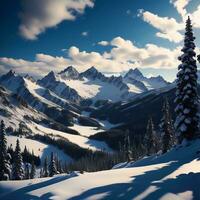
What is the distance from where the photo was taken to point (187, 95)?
39.5 m

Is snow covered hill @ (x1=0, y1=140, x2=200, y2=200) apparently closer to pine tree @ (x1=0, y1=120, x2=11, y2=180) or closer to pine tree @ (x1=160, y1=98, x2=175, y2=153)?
pine tree @ (x1=0, y1=120, x2=11, y2=180)

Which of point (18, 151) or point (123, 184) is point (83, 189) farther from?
point (18, 151)

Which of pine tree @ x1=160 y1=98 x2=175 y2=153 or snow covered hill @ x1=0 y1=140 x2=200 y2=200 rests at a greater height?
pine tree @ x1=160 y1=98 x2=175 y2=153

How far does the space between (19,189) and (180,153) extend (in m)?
19.6

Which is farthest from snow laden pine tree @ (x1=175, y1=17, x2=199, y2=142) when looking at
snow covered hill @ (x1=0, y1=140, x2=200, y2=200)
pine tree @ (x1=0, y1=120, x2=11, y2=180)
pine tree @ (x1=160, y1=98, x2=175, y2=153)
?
pine tree @ (x1=0, y1=120, x2=11, y2=180)

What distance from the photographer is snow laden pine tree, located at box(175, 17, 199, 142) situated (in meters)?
39.5

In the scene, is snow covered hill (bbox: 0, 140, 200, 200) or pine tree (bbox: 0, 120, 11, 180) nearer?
snow covered hill (bbox: 0, 140, 200, 200)

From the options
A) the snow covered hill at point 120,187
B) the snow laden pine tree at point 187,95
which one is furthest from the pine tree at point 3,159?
the snow laden pine tree at point 187,95

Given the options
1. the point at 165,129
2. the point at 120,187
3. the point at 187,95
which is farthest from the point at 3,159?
the point at 120,187

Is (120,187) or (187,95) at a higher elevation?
(187,95)

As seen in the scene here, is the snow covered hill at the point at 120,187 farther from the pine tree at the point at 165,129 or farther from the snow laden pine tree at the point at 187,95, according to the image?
the pine tree at the point at 165,129

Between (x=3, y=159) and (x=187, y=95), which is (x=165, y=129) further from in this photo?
(x=3, y=159)

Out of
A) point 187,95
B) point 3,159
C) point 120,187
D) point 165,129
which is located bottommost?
point 120,187

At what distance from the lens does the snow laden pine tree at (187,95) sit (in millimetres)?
39500
